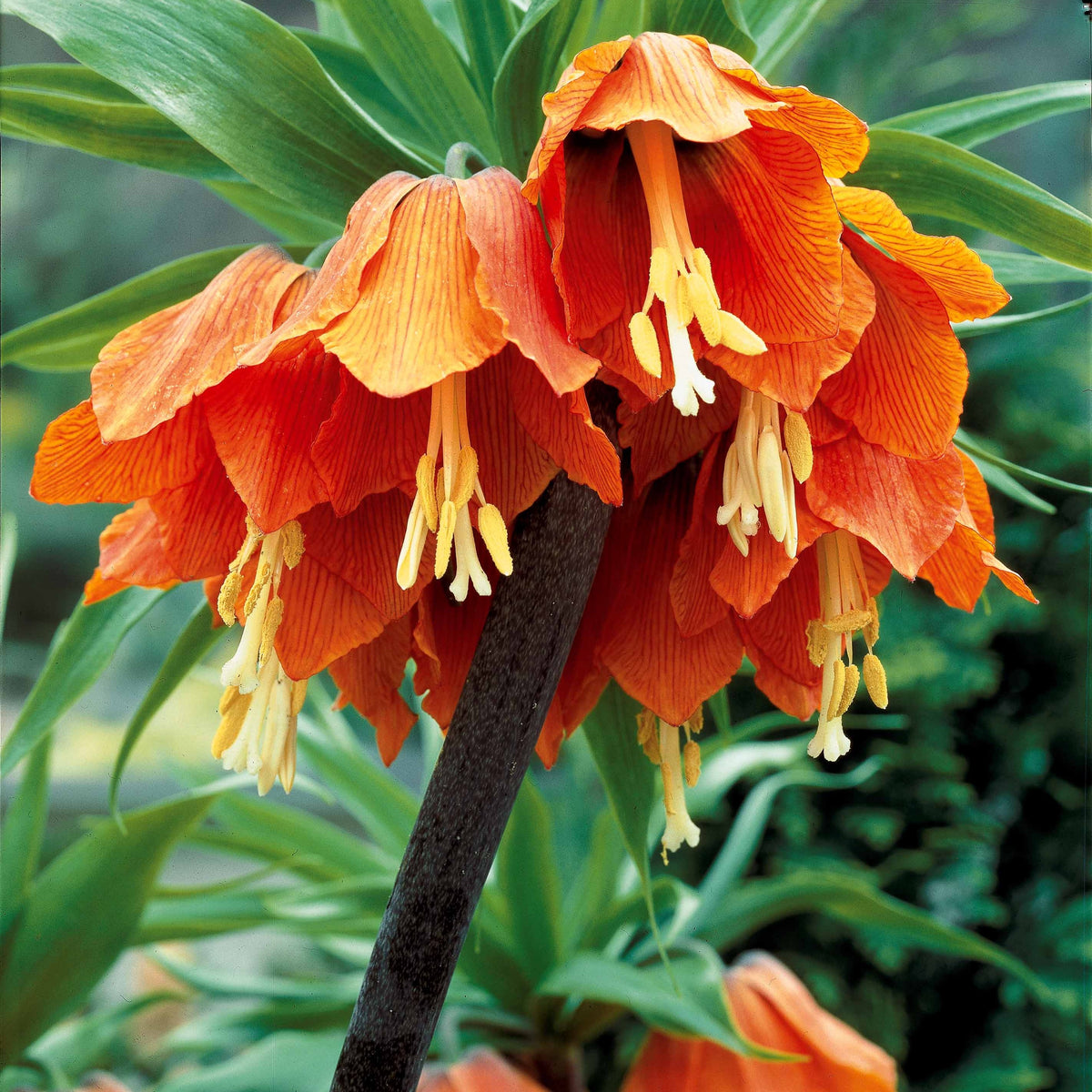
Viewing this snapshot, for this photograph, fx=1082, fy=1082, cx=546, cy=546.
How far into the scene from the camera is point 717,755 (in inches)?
29.5

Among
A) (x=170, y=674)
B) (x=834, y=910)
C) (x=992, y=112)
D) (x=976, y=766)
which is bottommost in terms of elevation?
(x=976, y=766)

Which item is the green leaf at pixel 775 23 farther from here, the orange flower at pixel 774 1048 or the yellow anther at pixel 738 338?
the orange flower at pixel 774 1048

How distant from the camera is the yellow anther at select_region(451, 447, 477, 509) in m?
0.24

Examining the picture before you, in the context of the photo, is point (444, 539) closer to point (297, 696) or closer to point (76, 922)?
point (297, 696)

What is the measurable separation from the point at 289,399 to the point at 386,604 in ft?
0.20

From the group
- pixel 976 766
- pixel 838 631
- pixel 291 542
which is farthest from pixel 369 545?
Answer: pixel 976 766

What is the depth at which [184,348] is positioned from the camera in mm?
259

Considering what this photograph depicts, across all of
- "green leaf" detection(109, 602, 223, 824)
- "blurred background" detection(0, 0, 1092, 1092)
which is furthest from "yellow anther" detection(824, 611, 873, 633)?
"blurred background" detection(0, 0, 1092, 1092)

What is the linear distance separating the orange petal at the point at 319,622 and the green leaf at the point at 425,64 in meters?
0.16

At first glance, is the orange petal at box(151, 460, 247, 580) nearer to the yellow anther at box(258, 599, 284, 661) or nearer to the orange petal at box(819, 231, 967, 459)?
the yellow anther at box(258, 599, 284, 661)

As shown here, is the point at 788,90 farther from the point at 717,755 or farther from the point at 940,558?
the point at 717,755

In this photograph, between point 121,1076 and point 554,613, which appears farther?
point 121,1076

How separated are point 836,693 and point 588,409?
11cm

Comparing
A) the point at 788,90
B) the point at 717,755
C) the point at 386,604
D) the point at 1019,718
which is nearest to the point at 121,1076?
the point at 717,755
